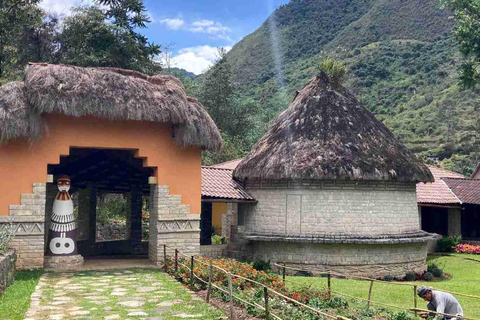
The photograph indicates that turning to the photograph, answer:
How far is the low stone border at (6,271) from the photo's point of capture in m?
9.45

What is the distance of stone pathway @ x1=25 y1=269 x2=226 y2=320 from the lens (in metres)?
8.34

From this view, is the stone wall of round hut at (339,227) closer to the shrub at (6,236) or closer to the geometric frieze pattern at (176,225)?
the geometric frieze pattern at (176,225)

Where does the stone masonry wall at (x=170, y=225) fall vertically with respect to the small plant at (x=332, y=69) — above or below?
below

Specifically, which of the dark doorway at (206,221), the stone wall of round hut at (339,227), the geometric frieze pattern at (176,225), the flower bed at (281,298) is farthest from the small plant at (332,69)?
the flower bed at (281,298)

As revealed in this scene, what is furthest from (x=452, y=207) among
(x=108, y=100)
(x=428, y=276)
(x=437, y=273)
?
(x=108, y=100)

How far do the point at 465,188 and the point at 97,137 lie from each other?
60.7 feet

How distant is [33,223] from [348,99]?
36.9 ft

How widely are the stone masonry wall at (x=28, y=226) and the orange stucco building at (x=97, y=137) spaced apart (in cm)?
2

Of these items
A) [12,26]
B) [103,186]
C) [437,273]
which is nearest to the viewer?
[437,273]

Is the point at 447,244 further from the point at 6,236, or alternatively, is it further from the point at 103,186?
the point at 6,236

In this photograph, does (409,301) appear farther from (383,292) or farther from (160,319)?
(160,319)

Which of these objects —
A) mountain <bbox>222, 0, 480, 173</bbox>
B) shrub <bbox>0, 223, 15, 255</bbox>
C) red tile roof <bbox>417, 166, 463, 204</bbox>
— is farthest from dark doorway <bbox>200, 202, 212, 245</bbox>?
mountain <bbox>222, 0, 480, 173</bbox>

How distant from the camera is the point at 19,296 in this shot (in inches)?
370

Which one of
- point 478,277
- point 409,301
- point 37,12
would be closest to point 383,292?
point 409,301
